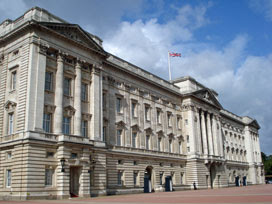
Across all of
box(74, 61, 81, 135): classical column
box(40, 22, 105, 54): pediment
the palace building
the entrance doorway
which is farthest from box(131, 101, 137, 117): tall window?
the entrance doorway

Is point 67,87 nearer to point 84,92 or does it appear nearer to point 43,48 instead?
point 84,92

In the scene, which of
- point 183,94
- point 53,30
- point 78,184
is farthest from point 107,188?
point 183,94

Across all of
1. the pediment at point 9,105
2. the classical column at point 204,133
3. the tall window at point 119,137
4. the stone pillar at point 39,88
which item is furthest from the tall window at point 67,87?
the classical column at point 204,133

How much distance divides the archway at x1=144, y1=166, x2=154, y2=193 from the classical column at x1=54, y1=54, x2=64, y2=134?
1864 cm

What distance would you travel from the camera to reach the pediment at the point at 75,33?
124ft

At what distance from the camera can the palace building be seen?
3359cm

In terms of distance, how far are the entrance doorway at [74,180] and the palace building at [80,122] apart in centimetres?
11

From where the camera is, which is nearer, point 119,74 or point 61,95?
point 61,95

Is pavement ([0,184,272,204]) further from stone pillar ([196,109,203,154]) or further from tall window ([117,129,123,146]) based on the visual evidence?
stone pillar ([196,109,203,154])

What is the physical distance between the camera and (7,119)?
1417 inches

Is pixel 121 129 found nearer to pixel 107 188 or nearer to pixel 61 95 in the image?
pixel 107 188

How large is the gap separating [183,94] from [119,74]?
19.5 meters

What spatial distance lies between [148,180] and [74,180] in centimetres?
1598

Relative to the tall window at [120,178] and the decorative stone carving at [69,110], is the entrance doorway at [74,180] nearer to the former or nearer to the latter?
the decorative stone carving at [69,110]
